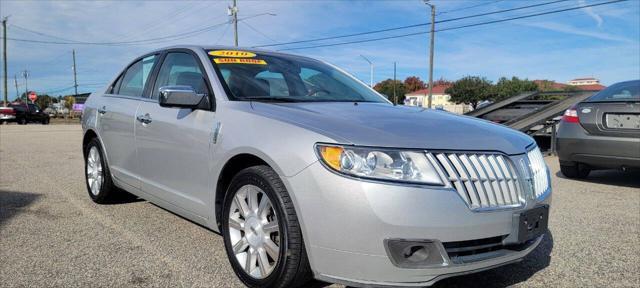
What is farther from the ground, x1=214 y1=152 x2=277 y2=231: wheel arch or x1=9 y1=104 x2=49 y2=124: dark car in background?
x1=214 y1=152 x2=277 y2=231: wheel arch

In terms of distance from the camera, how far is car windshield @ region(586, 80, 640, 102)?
6.00m

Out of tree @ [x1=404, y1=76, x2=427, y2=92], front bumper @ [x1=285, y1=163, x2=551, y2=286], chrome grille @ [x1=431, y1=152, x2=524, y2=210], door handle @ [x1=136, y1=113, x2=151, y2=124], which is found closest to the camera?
front bumper @ [x1=285, y1=163, x2=551, y2=286]

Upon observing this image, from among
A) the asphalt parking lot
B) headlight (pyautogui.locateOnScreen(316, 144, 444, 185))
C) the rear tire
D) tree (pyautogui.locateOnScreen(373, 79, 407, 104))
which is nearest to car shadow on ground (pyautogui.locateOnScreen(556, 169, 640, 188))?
the rear tire

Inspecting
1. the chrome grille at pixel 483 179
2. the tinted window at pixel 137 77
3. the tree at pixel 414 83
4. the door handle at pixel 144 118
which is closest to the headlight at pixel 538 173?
the chrome grille at pixel 483 179

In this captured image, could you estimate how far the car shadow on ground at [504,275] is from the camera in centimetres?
302

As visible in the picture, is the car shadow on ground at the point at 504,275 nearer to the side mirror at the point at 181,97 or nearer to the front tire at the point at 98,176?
the side mirror at the point at 181,97

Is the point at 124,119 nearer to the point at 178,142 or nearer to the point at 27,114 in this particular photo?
the point at 178,142

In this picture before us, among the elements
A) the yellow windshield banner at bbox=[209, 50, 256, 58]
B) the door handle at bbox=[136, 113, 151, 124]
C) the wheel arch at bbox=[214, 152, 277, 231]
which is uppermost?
the yellow windshield banner at bbox=[209, 50, 256, 58]

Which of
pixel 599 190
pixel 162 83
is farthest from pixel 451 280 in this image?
pixel 599 190

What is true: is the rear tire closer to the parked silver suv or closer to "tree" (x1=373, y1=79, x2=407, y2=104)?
the parked silver suv

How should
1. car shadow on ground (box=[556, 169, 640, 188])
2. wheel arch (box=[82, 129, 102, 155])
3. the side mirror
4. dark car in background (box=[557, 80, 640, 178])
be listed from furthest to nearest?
car shadow on ground (box=[556, 169, 640, 188])
dark car in background (box=[557, 80, 640, 178])
wheel arch (box=[82, 129, 102, 155])
the side mirror

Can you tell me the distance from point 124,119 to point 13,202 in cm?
179

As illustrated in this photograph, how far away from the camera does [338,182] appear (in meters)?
2.33

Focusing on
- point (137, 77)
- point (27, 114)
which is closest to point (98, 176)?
point (137, 77)
